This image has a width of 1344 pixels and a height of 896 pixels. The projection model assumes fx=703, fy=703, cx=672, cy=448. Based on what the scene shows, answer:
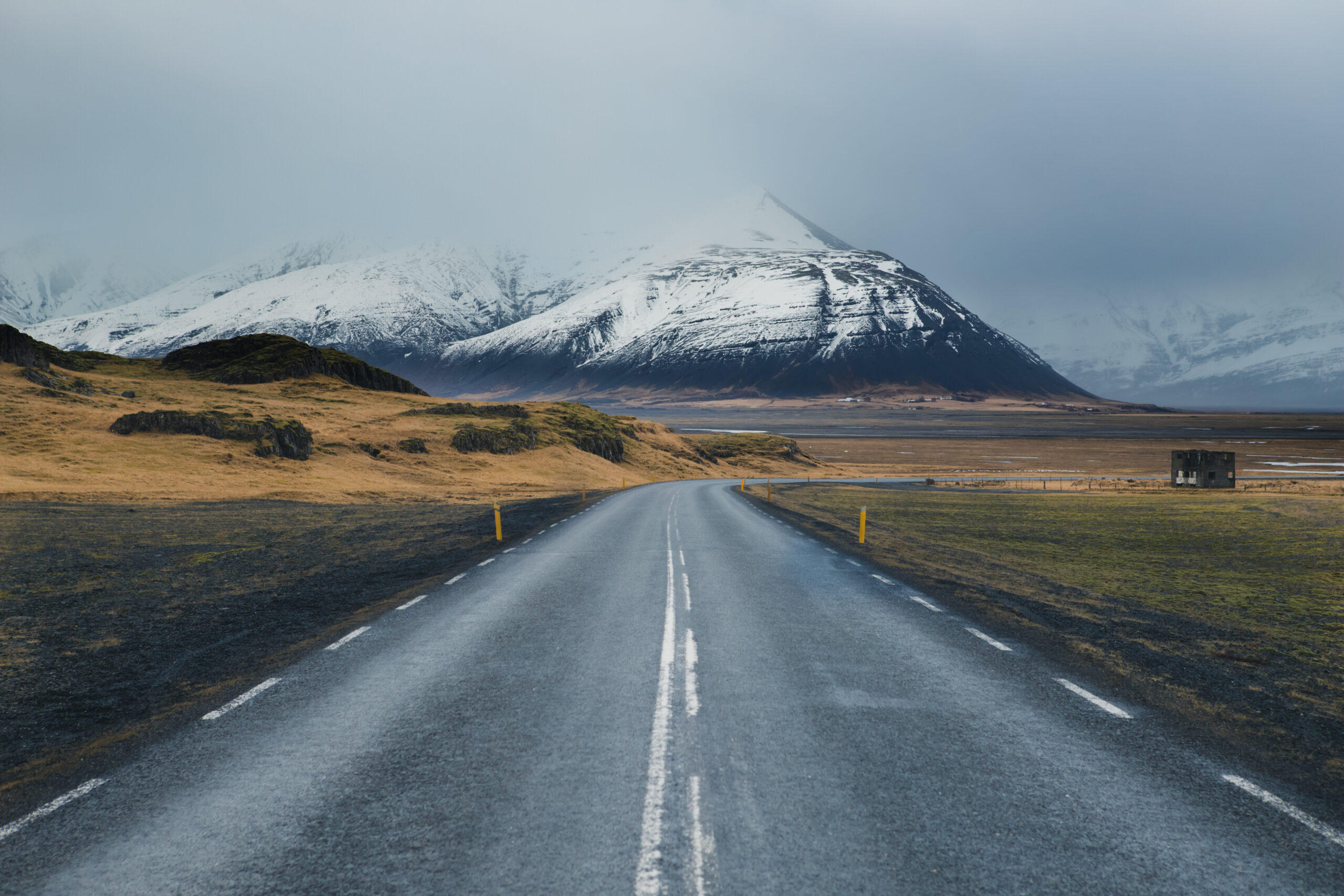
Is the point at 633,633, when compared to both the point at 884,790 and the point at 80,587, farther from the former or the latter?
the point at 80,587

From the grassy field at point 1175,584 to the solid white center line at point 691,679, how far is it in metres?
5.21

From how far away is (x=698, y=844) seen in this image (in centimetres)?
472

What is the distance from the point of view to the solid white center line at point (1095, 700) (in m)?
7.23

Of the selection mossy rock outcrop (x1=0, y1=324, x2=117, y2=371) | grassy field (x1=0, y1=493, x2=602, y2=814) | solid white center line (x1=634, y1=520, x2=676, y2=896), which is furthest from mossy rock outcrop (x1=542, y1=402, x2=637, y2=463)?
solid white center line (x1=634, y1=520, x2=676, y2=896)

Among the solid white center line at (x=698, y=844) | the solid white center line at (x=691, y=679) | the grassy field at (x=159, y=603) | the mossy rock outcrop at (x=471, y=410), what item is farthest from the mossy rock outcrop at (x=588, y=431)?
the solid white center line at (x=698, y=844)

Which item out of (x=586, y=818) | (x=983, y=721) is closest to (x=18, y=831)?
(x=586, y=818)

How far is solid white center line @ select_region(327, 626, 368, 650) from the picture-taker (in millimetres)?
9723

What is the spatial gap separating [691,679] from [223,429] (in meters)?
54.7

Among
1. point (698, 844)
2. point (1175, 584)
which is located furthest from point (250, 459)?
point (698, 844)

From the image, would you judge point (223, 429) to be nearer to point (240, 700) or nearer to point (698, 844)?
point (240, 700)

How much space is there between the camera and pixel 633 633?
10.5m

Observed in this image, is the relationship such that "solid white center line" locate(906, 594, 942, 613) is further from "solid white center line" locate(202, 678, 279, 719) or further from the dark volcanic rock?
the dark volcanic rock

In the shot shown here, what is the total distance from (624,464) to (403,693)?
275ft

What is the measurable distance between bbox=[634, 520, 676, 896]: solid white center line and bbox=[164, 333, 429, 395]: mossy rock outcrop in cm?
11648
